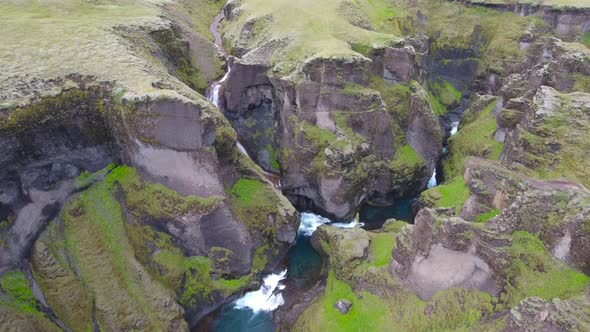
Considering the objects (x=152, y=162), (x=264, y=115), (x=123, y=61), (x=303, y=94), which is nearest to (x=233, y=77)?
(x=264, y=115)

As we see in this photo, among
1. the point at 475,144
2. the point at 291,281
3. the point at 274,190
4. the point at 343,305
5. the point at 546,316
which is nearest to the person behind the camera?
the point at 546,316

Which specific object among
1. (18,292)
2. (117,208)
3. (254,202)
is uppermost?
(117,208)

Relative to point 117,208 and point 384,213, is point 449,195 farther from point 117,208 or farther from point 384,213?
point 117,208

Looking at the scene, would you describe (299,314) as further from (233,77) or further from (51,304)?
(233,77)

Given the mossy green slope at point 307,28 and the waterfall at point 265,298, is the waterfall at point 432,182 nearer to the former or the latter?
the mossy green slope at point 307,28

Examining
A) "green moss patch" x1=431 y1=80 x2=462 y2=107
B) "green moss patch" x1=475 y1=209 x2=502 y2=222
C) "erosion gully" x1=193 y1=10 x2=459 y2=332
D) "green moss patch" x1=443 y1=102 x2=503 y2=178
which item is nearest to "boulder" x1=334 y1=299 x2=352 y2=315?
"erosion gully" x1=193 y1=10 x2=459 y2=332

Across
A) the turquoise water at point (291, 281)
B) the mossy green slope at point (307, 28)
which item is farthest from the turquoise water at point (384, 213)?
the mossy green slope at point (307, 28)

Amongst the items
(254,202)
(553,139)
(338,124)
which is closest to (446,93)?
(338,124)

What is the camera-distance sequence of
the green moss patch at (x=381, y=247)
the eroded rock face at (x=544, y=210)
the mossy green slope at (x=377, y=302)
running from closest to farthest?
the eroded rock face at (x=544, y=210)
the mossy green slope at (x=377, y=302)
the green moss patch at (x=381, y=247)
